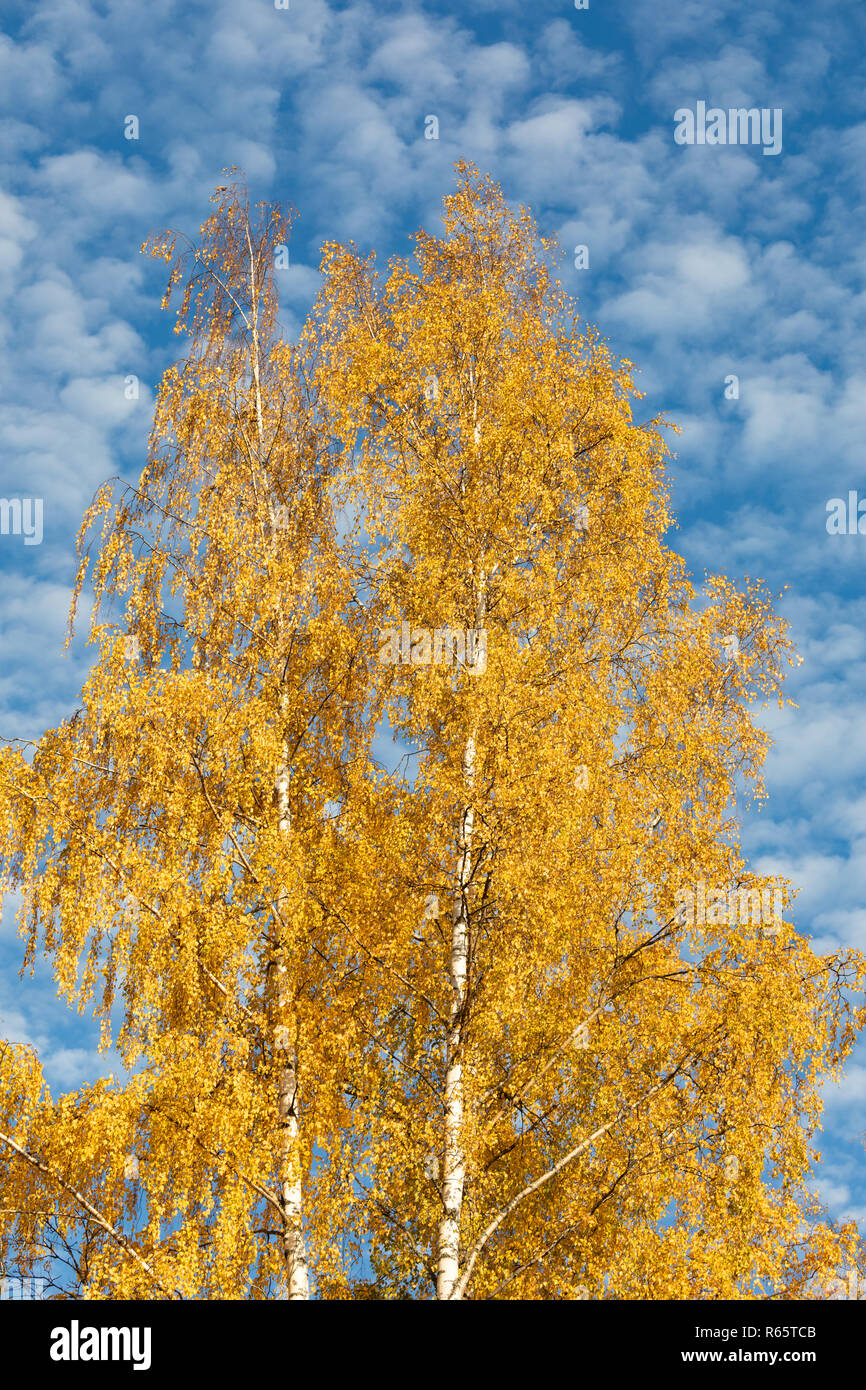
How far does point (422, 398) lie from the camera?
14961 mm

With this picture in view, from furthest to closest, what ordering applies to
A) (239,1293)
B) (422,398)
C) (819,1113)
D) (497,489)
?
(422,398) < (497,489) < (819,1113) < (239,1293)

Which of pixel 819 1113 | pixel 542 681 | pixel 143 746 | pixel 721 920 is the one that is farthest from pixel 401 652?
pixel 819 1113

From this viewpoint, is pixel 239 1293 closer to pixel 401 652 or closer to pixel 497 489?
pixel 401 652
